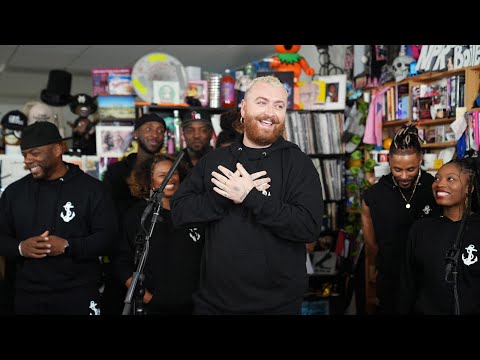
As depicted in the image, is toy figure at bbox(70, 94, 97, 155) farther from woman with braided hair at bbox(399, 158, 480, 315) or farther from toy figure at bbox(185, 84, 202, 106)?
woman with braided hair at bbox(399, 158, 480, 315)

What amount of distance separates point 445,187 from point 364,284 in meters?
2.17

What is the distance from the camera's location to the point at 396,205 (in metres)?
3.68

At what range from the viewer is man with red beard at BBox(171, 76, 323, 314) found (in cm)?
228

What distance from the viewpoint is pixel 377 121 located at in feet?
17.0

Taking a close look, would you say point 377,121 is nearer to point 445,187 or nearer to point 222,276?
point 445,187

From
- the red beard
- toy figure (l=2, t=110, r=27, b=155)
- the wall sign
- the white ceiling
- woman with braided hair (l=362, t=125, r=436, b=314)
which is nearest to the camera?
the red beard

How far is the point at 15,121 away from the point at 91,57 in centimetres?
360

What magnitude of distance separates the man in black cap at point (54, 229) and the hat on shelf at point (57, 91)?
9.94 feet

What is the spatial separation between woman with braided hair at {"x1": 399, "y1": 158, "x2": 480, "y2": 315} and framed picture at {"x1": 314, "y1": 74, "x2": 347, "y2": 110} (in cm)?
249

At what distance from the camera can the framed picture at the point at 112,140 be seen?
17.0 feet

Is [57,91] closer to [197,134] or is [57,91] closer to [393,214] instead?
[197,134]

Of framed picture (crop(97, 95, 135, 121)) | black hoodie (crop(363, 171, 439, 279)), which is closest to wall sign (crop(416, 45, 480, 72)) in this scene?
black hoodie (crop(363, 171, 439, 279))

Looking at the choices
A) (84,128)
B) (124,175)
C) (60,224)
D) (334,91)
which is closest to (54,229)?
(60,224)
